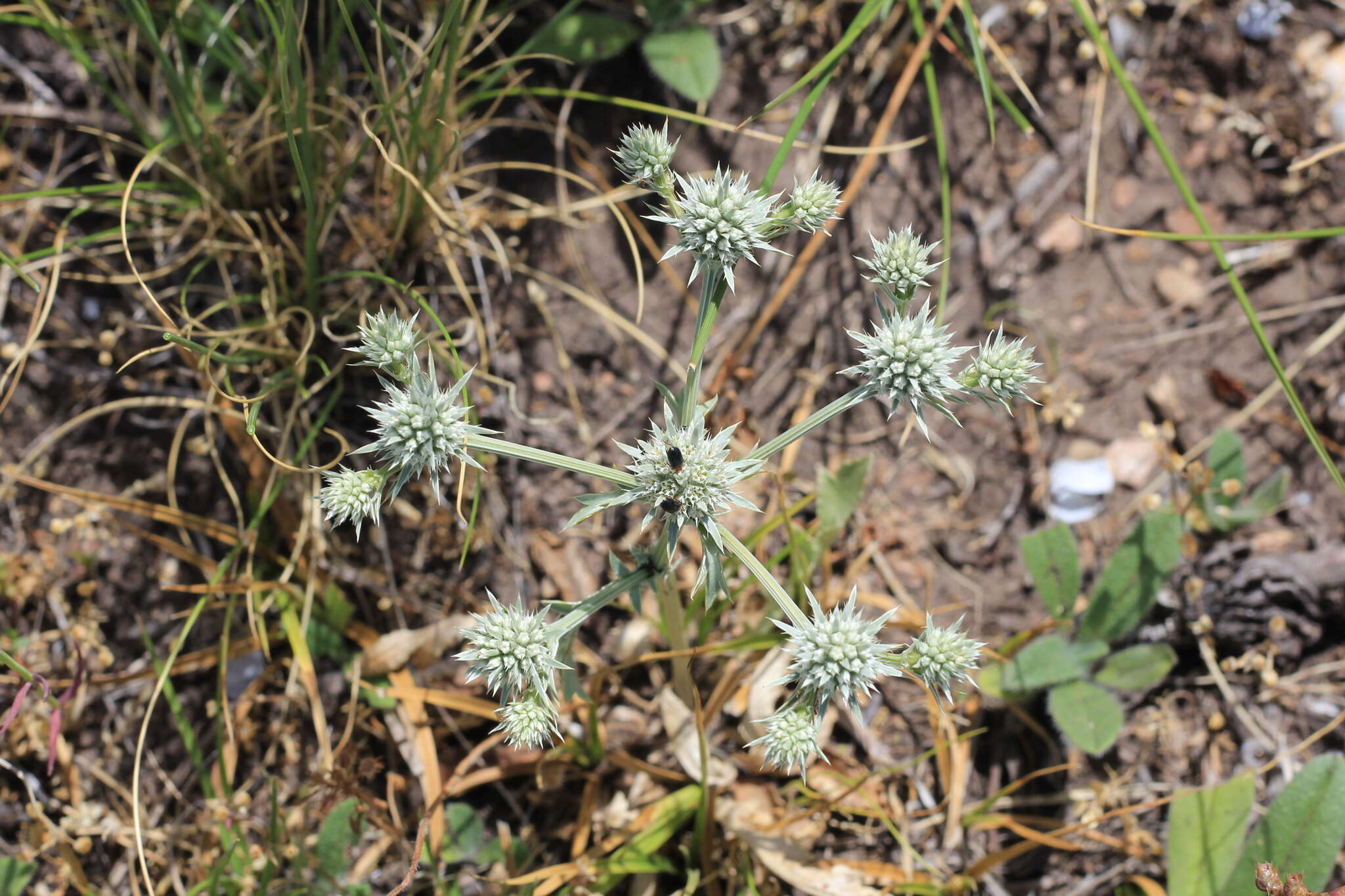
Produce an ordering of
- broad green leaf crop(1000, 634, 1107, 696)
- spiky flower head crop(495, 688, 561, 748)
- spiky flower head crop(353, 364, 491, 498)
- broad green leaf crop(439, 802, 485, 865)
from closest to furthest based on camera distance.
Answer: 1. spiky flower head crop(353, 364, 491, 498)
2. spiky flower head crop(495, 688, 561, 748)
3. broad green leaf crop(439, 802, 485, 865)
4. broad green leaf crop(1000, 634, 1107, 696)

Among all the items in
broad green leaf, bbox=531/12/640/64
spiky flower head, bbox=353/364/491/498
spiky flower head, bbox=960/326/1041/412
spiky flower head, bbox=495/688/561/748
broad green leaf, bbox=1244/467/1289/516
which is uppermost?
spiky flower head, bbox=960/326/1041/412

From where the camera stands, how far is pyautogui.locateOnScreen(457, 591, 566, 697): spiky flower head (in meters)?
2.31

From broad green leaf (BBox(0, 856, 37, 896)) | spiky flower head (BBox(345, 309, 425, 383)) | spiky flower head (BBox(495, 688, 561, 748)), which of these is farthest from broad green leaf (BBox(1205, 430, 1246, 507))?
broad green leaf (BBox(0, 856, 37, 896))

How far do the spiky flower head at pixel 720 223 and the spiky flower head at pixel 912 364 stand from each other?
39 cm

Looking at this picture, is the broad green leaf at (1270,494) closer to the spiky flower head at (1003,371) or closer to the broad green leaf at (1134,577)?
the broad green leaf at (1134,577)

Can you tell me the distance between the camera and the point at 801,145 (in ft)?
13.8

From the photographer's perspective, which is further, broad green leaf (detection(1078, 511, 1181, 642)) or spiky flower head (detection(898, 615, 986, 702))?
broad green leaf (detection(1078, 511, 1181, 642))

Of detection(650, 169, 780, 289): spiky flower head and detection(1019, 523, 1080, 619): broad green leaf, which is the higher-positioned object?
detection(650, 169, 780, 289): spiky flower head

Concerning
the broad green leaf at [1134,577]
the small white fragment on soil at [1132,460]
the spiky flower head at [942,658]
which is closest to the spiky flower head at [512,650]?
the spiky flower head at [942,658]

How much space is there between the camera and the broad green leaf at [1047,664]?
3684 mm

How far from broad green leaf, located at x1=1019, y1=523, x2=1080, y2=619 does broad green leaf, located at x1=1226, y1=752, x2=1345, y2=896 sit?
102 centimetres

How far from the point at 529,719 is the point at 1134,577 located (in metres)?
2.76

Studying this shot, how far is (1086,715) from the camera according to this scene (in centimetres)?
359

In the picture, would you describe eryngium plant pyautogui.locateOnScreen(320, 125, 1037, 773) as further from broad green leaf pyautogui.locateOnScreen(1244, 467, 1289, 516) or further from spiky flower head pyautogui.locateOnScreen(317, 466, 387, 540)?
broad green leaf pyautogui.locateOnScreen(1244, 467, 1289, 516)
